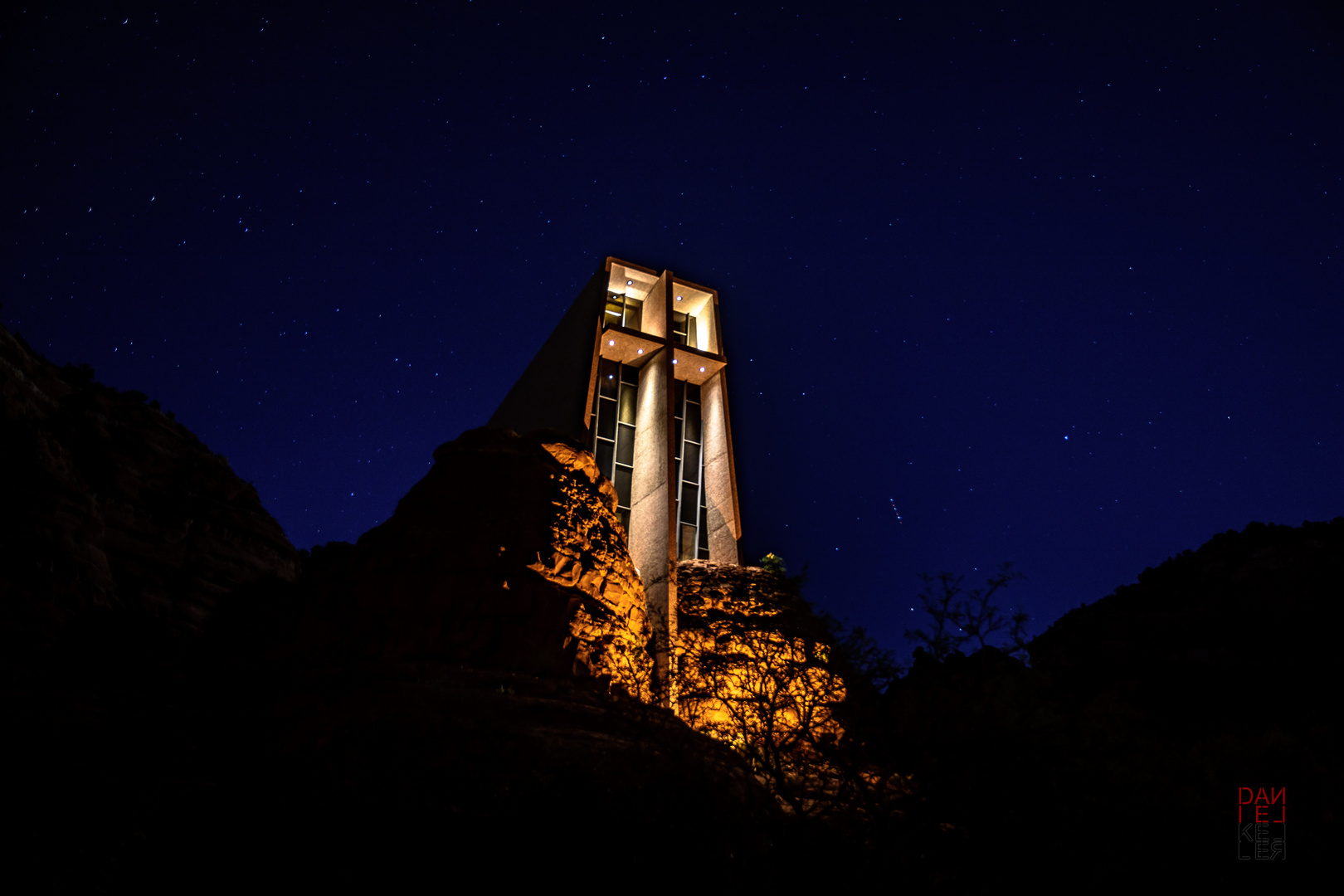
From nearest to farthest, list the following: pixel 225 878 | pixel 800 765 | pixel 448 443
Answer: pixel 225 878 → pixel 800 765 → pixel 448 443

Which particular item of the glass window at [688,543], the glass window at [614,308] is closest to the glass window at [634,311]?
the glass window at [614,308]

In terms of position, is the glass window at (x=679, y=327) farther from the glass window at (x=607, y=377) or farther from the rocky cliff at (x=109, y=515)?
the rocky cliff at (x=109, y=515)

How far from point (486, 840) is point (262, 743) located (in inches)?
203

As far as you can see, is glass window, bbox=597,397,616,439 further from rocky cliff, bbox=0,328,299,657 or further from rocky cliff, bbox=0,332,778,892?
rocky cliff, bbox=0,328,299,657

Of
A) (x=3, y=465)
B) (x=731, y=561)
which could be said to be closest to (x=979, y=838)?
(x=731, y=561)

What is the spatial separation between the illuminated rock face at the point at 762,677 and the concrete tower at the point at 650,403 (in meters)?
1.91

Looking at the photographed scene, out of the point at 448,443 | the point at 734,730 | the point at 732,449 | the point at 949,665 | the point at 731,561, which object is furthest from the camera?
the point at 732,449

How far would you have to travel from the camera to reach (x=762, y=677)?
13.2 meters

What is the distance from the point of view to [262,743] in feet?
42.0

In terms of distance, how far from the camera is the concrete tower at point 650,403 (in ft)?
84.4

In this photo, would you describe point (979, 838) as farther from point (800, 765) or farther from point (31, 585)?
point (31, 585)

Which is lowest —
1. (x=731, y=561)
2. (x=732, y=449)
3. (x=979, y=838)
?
(x=979, y=838)

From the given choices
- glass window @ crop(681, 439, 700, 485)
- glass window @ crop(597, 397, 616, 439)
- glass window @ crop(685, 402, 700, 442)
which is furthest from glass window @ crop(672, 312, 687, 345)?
glass window @ crop(681, 439, 700, 485)

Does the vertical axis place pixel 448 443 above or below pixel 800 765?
above
